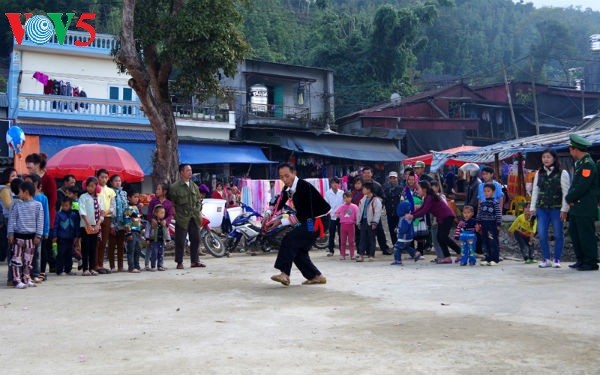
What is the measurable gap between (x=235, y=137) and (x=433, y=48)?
36.7 m

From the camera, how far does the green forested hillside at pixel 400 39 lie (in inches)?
1572

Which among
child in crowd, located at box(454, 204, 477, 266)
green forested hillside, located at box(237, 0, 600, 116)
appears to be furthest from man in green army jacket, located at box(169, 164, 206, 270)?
green forested hillside, located at box(237, 0, 600, 116)

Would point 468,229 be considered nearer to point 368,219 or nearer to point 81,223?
point 368,219

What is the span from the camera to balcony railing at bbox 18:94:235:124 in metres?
23.4

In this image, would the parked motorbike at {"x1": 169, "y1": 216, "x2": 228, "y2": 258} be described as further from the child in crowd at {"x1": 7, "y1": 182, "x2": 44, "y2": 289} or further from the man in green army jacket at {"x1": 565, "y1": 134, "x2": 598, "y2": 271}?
the man in green army jacket at {"x1": 565, "y1": 134, "x2": 598, "y2": 271}

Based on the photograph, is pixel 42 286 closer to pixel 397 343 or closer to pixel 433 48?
pixel 397 343

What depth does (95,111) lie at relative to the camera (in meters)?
24.5

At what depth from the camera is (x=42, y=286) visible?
908 centimetres

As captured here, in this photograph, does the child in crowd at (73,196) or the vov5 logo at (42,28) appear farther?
the vov5 logo at (42,28)

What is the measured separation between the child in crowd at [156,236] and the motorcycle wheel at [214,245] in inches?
113

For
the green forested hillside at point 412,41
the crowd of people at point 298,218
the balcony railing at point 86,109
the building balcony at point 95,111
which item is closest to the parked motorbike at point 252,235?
the crowd of people at point 298,218

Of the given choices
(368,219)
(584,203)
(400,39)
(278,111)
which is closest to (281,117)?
Result: (278,111)

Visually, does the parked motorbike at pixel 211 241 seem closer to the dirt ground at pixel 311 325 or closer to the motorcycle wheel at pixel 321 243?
the motorcycle wheel at pixel 321 243

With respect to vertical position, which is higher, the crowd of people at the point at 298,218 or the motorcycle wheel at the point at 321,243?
the crowd of people at the point at 298,218
